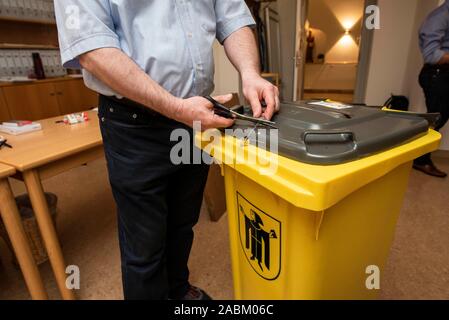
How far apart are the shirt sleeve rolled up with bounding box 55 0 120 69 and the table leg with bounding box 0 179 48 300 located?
56 cm

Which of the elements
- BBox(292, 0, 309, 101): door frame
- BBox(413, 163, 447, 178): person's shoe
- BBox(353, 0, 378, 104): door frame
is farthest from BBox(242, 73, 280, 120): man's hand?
BBox(292, 0, 309, 101): door frame

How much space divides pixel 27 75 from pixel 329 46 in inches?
244

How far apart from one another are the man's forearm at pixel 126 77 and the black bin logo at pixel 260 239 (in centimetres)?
30

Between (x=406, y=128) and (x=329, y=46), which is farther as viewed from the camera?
(x=329, y=46)

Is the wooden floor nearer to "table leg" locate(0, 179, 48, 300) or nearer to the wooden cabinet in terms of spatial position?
"table leg" locate(0, 179, 48, 300)

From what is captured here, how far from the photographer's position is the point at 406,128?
56 centimetres

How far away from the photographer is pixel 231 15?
79 cm

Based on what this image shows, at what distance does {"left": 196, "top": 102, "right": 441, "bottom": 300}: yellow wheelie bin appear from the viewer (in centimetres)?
46

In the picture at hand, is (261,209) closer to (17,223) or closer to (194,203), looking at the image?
(194,203)

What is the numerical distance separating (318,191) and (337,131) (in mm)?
146

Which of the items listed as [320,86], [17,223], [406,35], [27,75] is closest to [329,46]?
[320,86]

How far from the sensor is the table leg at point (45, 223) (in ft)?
2.93

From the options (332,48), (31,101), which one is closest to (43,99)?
(31,101)

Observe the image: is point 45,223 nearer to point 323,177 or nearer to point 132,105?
point 132,105
